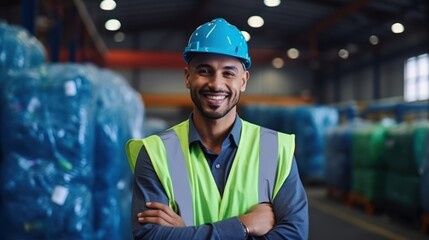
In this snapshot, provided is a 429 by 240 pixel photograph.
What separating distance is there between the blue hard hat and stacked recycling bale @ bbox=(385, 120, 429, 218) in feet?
16.1

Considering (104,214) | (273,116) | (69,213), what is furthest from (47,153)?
(273,116)

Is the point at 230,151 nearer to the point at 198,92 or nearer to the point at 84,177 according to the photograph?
the point at 198,92

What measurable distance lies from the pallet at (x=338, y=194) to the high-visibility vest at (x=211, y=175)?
→ 7684mm

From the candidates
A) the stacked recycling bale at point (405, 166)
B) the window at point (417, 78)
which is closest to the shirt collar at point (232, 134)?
the stacked recycling bale at point (405, 166)

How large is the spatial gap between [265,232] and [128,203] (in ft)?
10.1

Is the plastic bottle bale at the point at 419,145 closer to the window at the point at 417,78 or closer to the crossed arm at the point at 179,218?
the crossed arm at the point at 179,218

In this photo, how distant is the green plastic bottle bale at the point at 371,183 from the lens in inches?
311

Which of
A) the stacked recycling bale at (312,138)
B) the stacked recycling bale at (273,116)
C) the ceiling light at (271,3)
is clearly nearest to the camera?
the ceiling light at (271,3)

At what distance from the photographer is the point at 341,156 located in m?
9.29

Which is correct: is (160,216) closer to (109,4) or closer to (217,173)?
(217,173)

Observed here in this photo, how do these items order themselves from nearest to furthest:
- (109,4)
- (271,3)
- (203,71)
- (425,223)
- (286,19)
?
(203,71)
(109,4)
(271,3)
(425,223)
(286,19)

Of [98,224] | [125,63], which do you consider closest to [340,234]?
[98,224]

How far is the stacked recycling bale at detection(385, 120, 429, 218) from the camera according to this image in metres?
6.52

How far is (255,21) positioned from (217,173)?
7.53 feet
